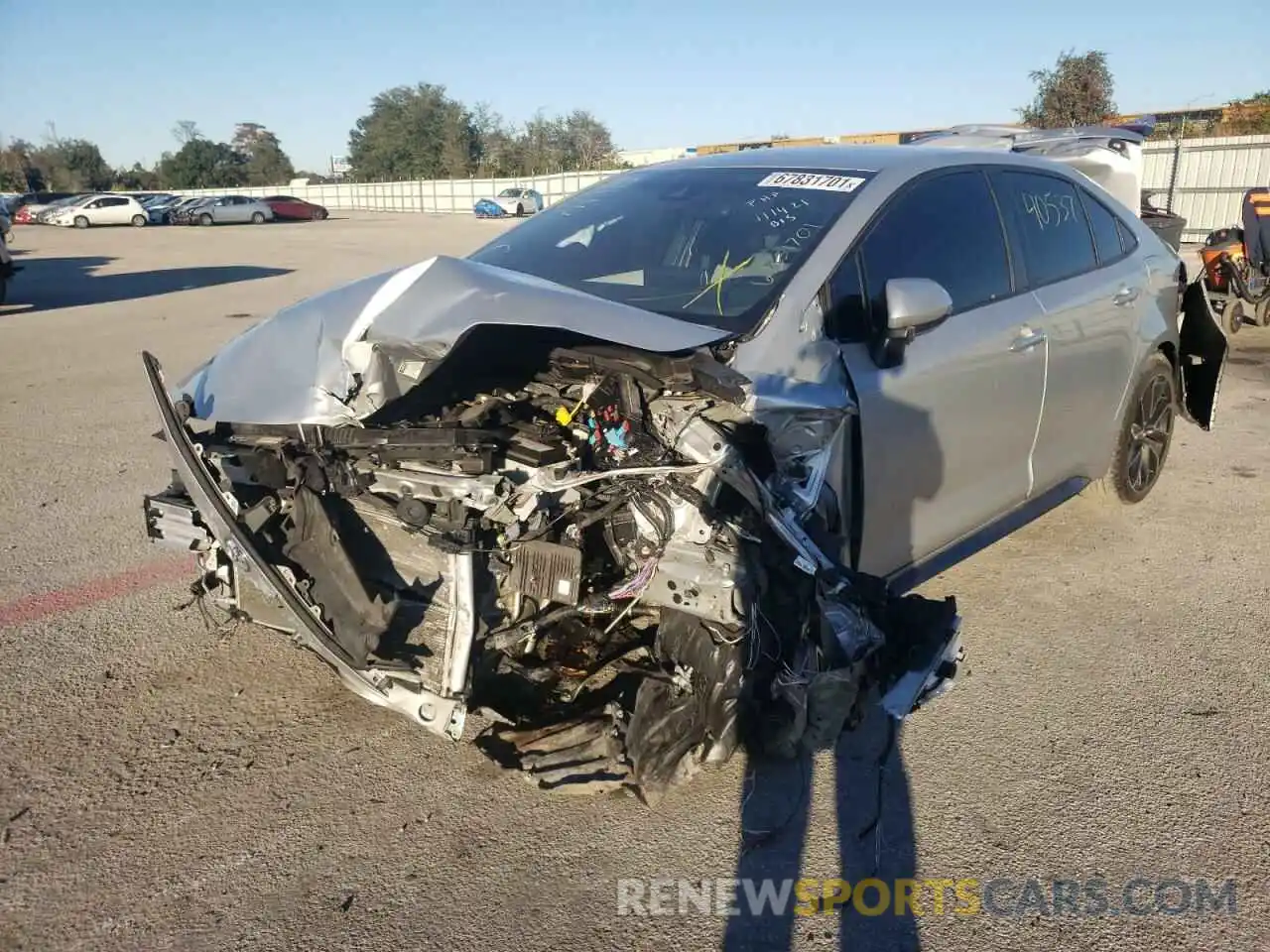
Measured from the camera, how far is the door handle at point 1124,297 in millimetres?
4559

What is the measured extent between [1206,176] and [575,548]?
937 inches

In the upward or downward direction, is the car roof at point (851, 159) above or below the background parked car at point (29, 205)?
below

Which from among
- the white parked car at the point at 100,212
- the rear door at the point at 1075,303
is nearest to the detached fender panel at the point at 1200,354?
the rear door at the point at 1075,303

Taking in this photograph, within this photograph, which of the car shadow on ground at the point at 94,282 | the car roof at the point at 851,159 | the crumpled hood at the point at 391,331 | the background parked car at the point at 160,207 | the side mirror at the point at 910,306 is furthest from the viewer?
the background parked car at the point at 160,207

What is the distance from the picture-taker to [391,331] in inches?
103

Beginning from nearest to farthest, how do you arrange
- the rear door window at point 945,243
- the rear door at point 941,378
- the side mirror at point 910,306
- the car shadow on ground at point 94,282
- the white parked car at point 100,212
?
the side mirror at point 910,306 → the rear door at point 941,378 → the rear door window at point 945,243 → the car shadow on ground at point 94,282 → the white parked car at point 100,212

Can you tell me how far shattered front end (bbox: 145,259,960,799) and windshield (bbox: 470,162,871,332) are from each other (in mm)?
539

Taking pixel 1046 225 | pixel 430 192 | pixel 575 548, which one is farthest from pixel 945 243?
pixel 430 192

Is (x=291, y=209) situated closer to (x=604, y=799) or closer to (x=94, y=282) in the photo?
(x=94, y=282)

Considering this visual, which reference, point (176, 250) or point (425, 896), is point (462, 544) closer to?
point (425, 896)

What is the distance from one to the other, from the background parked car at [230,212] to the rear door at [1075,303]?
153ft

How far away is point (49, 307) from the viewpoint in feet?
49.2

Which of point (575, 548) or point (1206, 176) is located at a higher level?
point (1206, 176)

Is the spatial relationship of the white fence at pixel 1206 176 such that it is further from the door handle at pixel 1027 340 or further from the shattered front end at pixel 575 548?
the shattered front end at pixel 575 548
